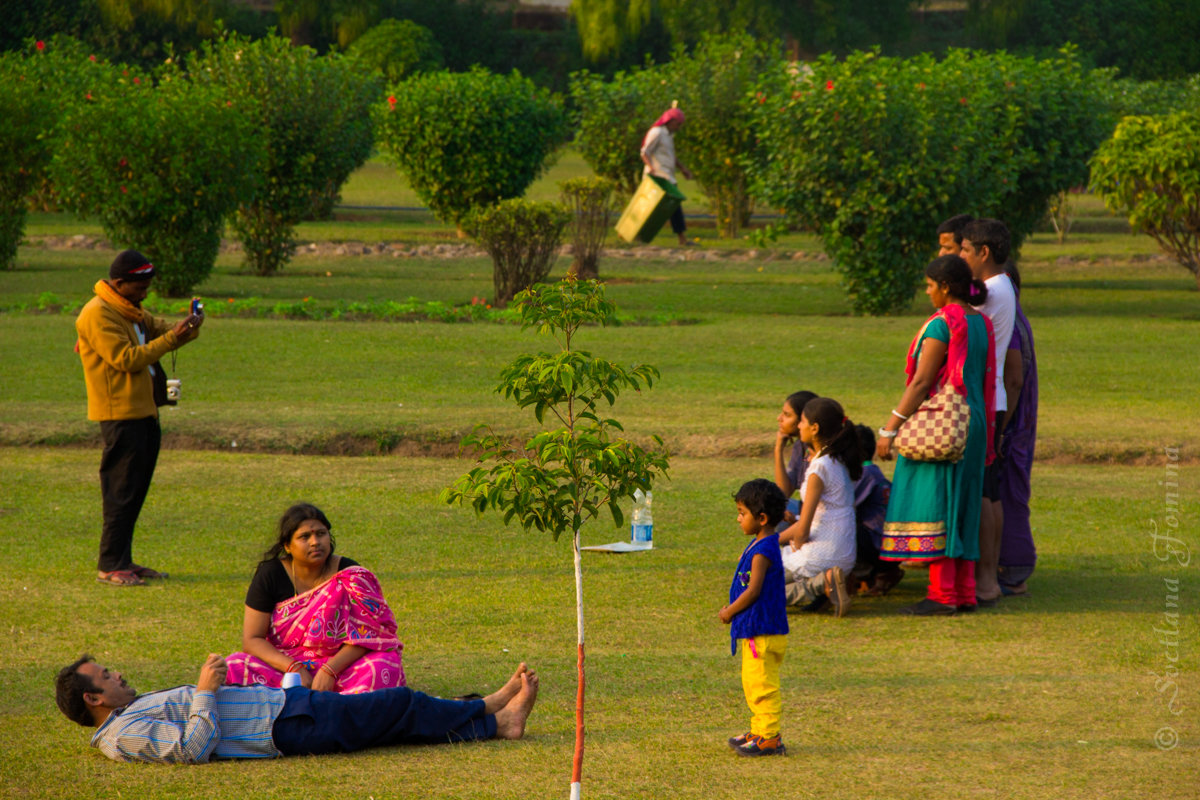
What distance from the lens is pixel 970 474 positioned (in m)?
6.34

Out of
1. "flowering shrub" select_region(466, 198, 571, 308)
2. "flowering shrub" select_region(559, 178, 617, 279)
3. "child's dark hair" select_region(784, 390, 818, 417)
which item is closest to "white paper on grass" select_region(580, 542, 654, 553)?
"child's dark hair" select_region(784, 390, 818, 417)

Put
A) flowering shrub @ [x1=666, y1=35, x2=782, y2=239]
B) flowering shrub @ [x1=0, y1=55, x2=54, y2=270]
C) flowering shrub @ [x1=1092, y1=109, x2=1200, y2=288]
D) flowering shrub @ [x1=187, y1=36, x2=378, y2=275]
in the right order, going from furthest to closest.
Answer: flowering shrub @ [x1=666, y1=35, x2=782, y2=239]
flowering shrub @ [x1=187, y1=36, x2=378, y2=275]
flowering shrub @ [x1=0, y1=55, x2=54, y2=270]
flowering shrub @ [x1=1092, y1=109, x2=1200, y2=288]

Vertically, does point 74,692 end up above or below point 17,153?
below

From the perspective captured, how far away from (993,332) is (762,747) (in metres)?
2.82

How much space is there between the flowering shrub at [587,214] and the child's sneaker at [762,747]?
14205 mm

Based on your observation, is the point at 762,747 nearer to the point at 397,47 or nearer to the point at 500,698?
the point at 500,698

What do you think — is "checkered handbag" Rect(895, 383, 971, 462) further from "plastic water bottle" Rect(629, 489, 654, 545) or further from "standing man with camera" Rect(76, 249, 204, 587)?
"standing man with camera" Rect(76, 249, 204, 587)

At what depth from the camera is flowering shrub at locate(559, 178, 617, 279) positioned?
1875 centimetres

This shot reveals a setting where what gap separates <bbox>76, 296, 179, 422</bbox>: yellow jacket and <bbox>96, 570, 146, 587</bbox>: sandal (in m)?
0.75

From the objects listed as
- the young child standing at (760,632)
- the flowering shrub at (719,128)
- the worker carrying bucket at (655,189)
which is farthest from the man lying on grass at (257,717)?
Answer: the flowering shrub at (719,128)

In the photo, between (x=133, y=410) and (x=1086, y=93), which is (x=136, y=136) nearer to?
(x=133, y=410)

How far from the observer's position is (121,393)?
6719mm

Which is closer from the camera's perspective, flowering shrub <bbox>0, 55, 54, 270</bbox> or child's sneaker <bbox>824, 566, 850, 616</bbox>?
child's sneaker <bbox>824, 566, 850, 616</bbox>

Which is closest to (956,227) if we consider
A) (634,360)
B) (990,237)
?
(990,237)
